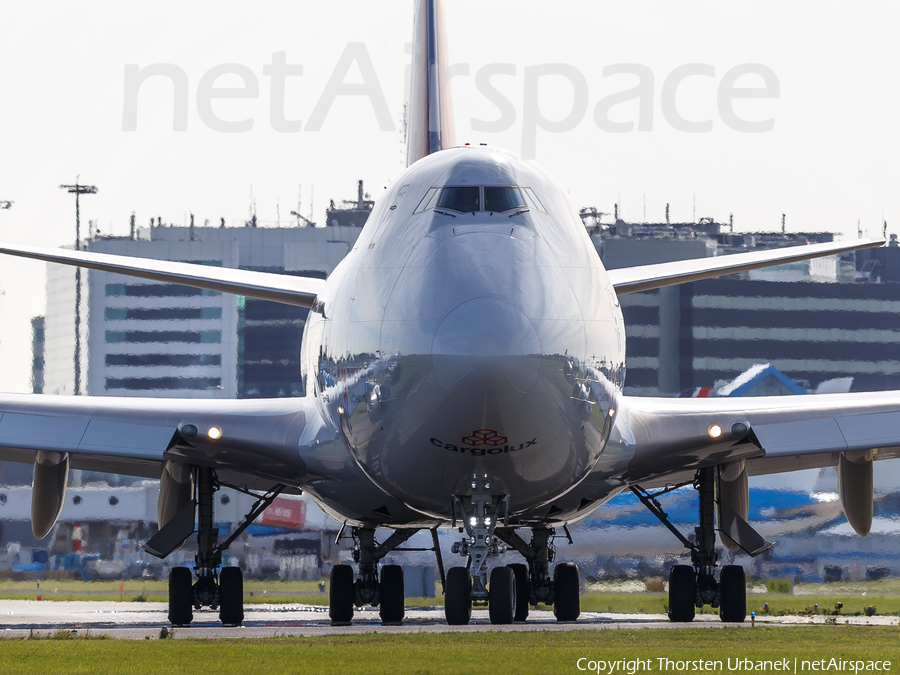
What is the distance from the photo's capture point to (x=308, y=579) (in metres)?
32.6

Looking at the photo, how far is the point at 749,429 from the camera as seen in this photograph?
1942cm

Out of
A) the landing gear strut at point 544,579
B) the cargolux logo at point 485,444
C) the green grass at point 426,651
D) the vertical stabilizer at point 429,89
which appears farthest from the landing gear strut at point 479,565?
the vertical stabilizer at point 429,89

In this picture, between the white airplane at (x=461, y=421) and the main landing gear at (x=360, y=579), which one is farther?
the main landing gear at (x=360, y=579)

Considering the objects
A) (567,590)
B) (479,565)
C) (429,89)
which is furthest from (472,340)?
(429,89)

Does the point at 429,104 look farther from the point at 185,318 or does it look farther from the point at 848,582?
the point at 185,318

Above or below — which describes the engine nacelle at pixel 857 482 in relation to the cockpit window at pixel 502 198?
below

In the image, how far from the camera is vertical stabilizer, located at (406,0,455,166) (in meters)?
25.5

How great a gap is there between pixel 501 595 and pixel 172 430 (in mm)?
5879

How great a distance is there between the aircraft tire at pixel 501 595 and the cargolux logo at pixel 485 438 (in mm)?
1987

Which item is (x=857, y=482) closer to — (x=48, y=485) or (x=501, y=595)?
(x=501, y=595)

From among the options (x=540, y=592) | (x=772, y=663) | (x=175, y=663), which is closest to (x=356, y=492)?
(x=540, y=592)

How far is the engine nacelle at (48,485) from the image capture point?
69.4ft

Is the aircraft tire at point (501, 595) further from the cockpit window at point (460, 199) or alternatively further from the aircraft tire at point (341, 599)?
the aircraft tire at point (341, 599)

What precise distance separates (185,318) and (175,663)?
132 metres
